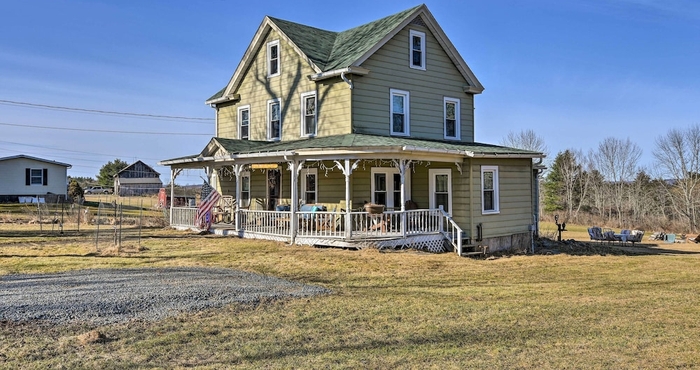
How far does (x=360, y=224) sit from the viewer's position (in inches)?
631

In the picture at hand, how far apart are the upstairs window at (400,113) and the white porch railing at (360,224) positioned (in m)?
3.57

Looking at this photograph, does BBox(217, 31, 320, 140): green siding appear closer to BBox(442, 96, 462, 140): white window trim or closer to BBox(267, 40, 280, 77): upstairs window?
BBox(267, 40, 280, 77): upstairs window

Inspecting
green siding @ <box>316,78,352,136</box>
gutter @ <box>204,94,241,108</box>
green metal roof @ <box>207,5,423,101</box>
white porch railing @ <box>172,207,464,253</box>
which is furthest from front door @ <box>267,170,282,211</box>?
green metal roof @ <box>207,5,423,101</box>

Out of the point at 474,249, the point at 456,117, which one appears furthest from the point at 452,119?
the point at 474,249

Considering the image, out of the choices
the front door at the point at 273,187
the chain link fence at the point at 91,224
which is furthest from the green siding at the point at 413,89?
the chain link fence at the point at 91,224

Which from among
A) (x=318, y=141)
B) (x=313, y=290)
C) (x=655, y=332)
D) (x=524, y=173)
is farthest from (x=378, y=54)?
(x=655, y=332)

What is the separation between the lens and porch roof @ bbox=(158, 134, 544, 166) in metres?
15.1

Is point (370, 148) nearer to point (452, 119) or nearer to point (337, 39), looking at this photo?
point (452, 119)

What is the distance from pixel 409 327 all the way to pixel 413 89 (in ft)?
45.6

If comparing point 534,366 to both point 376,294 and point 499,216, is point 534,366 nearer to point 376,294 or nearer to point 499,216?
point 376,294

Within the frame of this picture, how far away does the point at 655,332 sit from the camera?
22.5 ft

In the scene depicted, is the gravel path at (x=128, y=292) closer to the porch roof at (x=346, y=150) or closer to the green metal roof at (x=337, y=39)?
the porch roof at (x=346, y=150)

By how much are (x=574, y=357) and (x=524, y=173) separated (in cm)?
1490

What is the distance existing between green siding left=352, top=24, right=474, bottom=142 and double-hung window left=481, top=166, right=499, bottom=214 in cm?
282
